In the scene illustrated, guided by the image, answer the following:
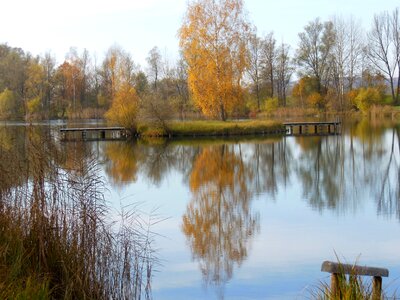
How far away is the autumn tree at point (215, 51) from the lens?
3553 centimetres

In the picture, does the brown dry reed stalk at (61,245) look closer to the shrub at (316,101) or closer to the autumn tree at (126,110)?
the autumn tree at (126,110)

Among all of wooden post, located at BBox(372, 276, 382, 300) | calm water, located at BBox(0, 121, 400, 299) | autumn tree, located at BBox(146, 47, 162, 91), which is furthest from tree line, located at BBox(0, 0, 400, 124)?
wooden post, located at BBox(372, 276, 382, 300)

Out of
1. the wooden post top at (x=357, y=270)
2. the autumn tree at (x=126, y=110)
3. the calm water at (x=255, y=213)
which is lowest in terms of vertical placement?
the calm water at (x=255, y=213)

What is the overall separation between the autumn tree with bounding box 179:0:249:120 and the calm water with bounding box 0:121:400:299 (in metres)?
14.0

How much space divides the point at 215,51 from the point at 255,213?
2566 centimetres

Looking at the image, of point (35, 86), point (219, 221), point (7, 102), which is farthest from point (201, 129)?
point (35, 86)

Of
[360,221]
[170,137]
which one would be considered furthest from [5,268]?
[170,137]

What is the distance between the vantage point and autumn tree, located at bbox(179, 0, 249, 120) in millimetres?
35531

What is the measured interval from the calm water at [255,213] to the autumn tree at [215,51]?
1397cm

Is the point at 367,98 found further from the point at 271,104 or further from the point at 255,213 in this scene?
the point at 255,213

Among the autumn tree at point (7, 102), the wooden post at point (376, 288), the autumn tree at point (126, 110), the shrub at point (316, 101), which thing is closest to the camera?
the wooden post at point (376, 288)

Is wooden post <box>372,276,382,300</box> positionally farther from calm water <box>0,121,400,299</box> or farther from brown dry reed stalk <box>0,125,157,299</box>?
brown dry reed stalk <box>0,125,157,299</box>

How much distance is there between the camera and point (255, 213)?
36.6 feet

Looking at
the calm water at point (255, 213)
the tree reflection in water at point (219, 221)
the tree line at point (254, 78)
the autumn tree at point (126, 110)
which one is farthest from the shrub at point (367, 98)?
the tree reflection in water at point (219, 221)
